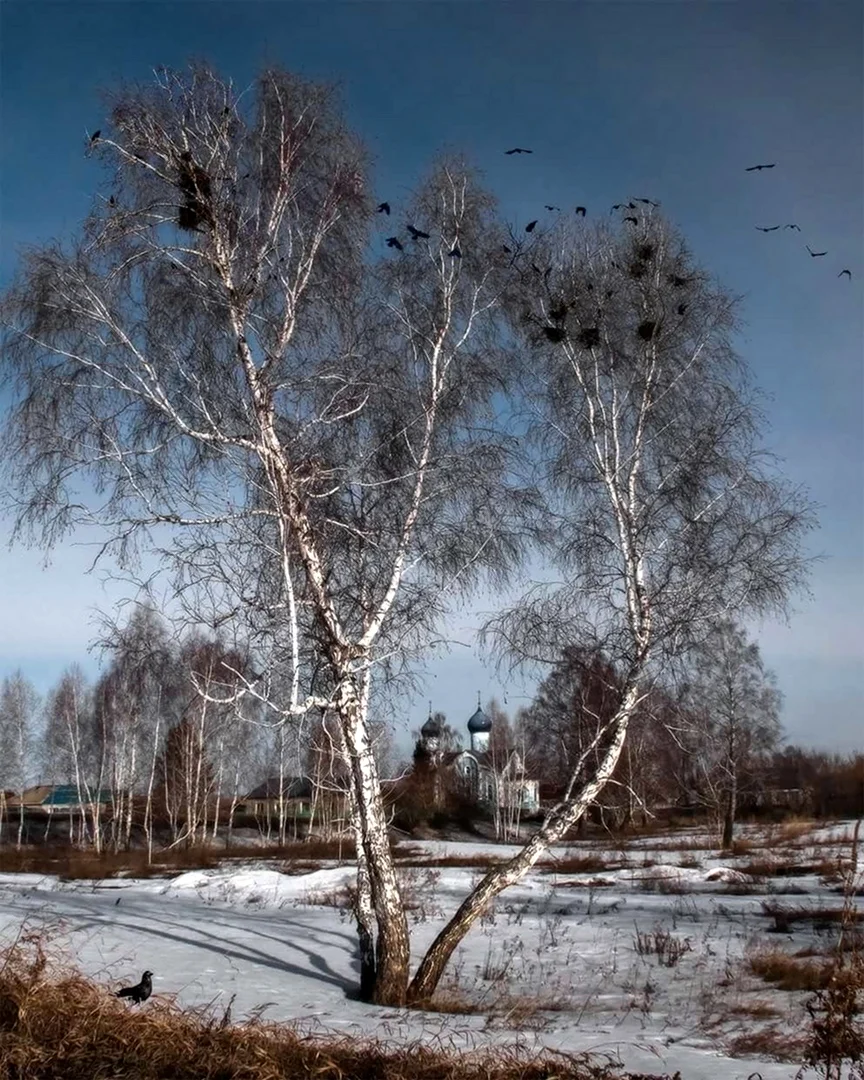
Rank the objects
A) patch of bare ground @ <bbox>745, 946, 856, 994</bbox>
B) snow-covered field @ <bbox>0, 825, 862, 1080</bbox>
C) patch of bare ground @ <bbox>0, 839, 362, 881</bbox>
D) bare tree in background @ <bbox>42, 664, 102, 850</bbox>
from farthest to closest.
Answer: bare tree in background @ <bbox>42, 664, 102, 850</bbox> → patch of bare ground @ <bbox>0, 839, 362, 881</bbox> → patch of bare ground @ <bbox>745, 946, 856, 994</bbox> → snow-covered field @ <bbox>0, 825, 862, 1080</bbox>

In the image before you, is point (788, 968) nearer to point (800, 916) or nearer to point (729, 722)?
point (800, 916)

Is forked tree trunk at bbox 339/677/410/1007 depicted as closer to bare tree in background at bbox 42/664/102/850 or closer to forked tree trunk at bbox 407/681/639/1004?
forked tree trunk at bbox 407/681/639/1004

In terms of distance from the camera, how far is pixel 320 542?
9086mm

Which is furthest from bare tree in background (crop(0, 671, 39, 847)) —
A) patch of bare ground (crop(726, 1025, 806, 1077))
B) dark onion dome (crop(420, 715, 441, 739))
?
patch of bare ground (crop(726, 1025, 806, 1077))

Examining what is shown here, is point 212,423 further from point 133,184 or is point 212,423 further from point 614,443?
point 614,443

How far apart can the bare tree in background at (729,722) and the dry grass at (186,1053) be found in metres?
4.71

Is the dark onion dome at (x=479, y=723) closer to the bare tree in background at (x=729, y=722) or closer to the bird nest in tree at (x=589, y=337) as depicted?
the bare tree in background at (x=729, y=722)

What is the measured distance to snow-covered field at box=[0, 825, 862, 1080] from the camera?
7.28m

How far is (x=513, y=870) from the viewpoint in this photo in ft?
30.0

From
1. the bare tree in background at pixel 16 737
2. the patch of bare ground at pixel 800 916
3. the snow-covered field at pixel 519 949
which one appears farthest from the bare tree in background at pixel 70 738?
the patch of bare ground at pixel 800 916

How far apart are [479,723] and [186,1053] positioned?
215 ft

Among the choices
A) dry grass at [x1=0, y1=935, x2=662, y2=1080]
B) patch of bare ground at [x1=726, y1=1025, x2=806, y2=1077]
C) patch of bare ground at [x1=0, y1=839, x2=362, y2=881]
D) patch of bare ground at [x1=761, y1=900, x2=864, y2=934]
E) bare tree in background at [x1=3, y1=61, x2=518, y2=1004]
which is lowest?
patch of bare ground at [x1=0, y1=839, x2=362, y2=881]

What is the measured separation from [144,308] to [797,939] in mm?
9262

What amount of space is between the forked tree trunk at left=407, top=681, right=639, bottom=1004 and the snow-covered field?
17.3 inches
